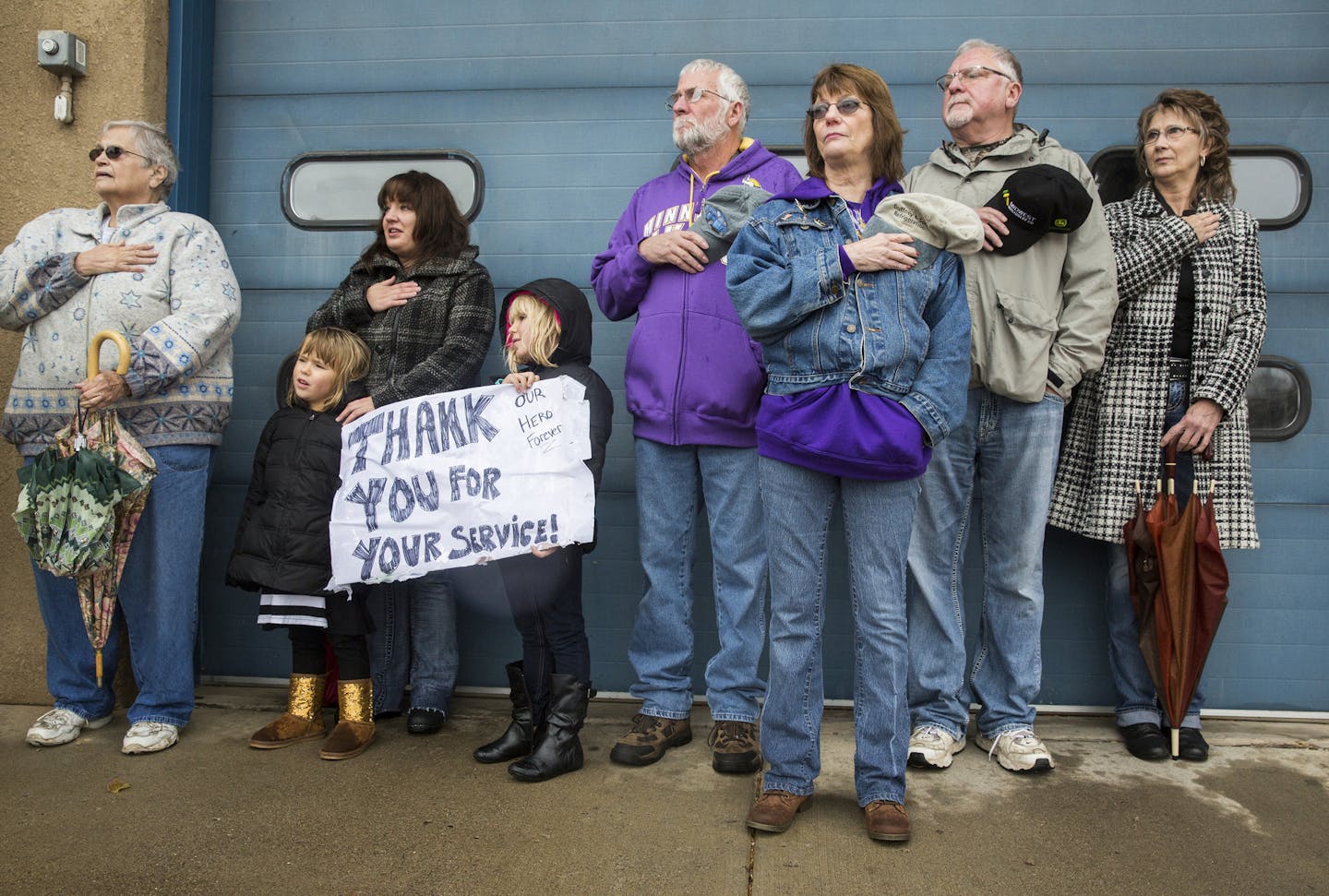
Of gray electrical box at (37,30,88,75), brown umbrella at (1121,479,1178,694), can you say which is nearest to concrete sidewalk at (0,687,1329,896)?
brown umbrella at (1121,479,1178,694)

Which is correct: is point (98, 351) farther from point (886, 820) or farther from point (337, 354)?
point (886, 820)

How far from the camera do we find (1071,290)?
357cm

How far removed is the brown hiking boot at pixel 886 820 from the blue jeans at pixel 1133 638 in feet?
4.23

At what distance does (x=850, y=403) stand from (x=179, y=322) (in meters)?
2.40

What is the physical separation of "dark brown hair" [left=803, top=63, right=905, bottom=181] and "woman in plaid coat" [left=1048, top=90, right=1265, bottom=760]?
103 cm

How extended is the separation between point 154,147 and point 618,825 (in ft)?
9.76

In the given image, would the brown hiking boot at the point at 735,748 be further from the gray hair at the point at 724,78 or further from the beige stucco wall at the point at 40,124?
the beige stucco wall at the point at 40,124

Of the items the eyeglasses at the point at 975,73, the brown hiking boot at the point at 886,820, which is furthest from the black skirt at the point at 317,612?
the eyeglasses at the point at 975,73

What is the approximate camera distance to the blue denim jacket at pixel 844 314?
9.50 feet

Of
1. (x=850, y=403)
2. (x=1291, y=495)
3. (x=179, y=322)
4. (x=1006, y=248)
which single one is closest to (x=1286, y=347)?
(x=1291, y=495)

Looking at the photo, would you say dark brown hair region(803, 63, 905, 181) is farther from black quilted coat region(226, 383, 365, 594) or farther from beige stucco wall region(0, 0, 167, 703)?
beige stucco wall region(0, 0, 167, 703)

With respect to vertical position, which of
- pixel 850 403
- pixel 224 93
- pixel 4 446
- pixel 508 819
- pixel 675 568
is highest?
pixel 224 93

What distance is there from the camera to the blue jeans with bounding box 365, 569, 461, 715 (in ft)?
13.6

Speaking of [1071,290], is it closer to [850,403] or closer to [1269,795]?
[850,403]
